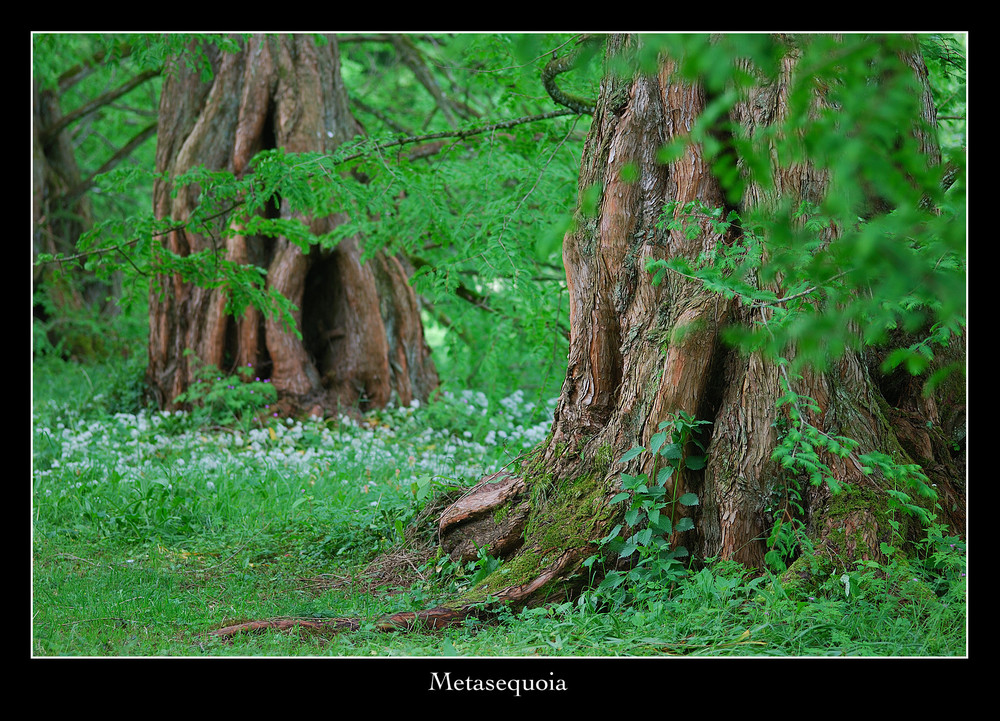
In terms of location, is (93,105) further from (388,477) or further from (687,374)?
(687,374)

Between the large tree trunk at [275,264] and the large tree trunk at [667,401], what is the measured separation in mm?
4726

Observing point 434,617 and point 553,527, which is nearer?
point 434,617

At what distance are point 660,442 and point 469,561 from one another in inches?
48.6

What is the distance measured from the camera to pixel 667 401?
3.60 meters

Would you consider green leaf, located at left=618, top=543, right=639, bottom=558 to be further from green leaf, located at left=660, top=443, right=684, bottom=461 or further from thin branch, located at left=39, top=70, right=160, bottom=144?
thin branch, located at left=39, top=70, right=160, bottom=144

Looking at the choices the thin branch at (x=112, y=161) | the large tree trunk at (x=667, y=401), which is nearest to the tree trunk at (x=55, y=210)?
the thin branch at (x=112, y=161)

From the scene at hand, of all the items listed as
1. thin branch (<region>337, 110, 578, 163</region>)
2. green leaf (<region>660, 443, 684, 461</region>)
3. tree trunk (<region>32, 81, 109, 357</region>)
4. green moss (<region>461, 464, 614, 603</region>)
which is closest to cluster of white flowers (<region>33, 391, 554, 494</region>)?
green moss (<region>461, 464, 614, 603</region>)

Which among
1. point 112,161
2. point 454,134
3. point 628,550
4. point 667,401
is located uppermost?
point 112,161

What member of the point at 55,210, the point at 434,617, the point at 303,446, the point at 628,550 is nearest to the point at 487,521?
the point at 434,617

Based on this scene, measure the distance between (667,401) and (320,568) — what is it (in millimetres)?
2202

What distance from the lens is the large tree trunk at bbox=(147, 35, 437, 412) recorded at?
833 centimetres
